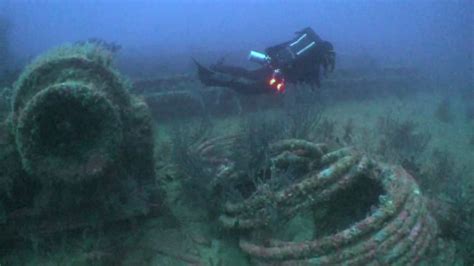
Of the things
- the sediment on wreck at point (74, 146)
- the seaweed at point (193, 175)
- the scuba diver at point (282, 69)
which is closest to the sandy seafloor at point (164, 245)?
the seaweed at point (193, 175)

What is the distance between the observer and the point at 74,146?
422 cm

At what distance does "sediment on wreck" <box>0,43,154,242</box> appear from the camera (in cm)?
409

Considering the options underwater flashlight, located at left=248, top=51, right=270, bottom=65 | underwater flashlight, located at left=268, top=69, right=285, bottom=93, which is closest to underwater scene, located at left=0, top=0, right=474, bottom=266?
underwater flashlight, located at left=268, top=69, right=285, bottom=93

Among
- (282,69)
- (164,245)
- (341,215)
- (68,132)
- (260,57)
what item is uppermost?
(260,57)

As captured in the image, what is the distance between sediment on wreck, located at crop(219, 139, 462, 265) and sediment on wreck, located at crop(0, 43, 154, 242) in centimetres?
136

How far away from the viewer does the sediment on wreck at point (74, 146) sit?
4.09 meters

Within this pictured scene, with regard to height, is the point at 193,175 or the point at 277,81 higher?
the point at 277,81

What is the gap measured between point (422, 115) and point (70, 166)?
1234 cm

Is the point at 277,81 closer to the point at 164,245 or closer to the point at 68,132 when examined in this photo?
the point at 164,245

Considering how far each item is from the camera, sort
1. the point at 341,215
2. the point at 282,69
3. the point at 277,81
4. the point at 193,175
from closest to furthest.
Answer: the point at 341,215 → the point at 193,175 → the point at 277,81 → the point at 282,69

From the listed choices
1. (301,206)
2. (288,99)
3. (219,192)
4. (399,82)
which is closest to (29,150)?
(219,192)

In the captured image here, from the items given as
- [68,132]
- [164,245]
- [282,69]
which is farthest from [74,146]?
[282,69]

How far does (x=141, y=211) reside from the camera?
4.95 metres

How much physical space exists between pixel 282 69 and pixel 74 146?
5096mm
